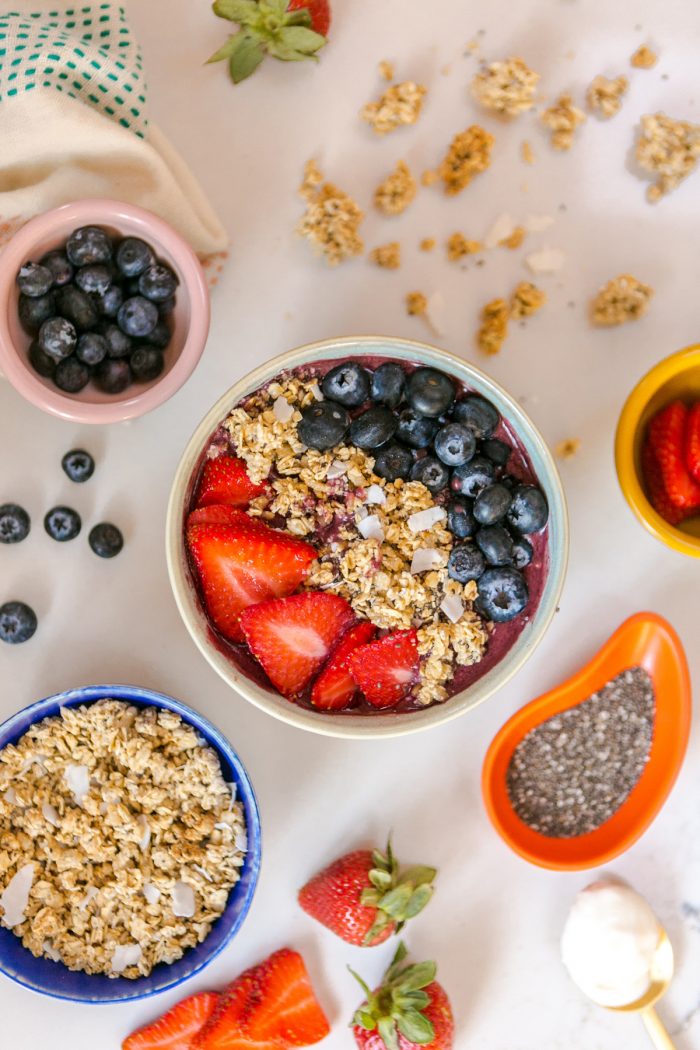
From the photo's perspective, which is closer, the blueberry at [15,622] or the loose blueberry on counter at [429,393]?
the loose blueberry on counter at [429,393]

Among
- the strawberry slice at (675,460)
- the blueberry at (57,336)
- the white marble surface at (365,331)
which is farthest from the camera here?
the white marble surface at (365,331)

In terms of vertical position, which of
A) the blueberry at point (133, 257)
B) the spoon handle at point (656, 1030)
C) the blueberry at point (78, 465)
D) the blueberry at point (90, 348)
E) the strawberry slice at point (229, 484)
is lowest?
the spoon handle at point (656, 1030)

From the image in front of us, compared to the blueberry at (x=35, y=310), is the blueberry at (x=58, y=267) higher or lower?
higher

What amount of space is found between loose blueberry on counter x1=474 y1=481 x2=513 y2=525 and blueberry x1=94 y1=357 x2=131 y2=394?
0.42 meters

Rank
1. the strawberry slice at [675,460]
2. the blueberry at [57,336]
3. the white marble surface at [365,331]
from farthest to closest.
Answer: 1. the white marble surface at [365,331]
2. the strawberry slice at [675,460]
3. the blueberry at [57,336]

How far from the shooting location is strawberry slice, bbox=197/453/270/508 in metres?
1.11

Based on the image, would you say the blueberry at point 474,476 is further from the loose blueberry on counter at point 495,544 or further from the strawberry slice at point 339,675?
the strawberry slice at point 339,675

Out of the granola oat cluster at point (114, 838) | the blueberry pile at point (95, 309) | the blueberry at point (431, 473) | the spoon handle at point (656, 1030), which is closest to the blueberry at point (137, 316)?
the blueberry pile at point (95, 309)

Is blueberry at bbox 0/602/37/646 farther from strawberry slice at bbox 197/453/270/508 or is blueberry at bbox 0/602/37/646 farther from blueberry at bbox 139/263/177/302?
blueberry at bbox 139/263/177/302

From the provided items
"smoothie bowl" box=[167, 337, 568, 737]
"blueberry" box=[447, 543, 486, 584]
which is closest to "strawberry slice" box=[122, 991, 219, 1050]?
"smoothie bowl" box=[167, 337, 568, 737]

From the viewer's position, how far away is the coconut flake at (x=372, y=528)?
3.57ft

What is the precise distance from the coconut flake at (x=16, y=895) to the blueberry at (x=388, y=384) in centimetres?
71

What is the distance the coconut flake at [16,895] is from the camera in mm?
1167

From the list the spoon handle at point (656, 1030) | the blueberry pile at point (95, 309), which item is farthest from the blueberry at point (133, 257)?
the spoon handle at point (656, 1030)
